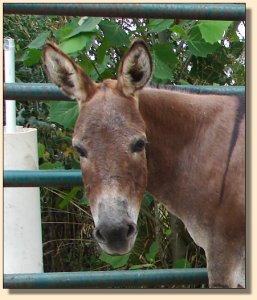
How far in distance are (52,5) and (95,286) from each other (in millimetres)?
572

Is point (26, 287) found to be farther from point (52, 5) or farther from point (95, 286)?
point (52, 5)

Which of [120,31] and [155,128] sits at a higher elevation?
[120,31]

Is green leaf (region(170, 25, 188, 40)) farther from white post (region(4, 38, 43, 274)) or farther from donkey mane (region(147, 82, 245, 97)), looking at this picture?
white post (region(4, 38, 43, 274))

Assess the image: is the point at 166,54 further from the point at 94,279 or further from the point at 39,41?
the point at 94,279

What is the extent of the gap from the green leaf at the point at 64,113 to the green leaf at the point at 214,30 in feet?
1.01

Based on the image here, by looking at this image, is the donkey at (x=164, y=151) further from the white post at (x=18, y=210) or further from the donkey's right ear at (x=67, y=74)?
the white post at (x=18, y=210)

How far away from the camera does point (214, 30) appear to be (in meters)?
1.24

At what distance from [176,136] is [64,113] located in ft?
0.74

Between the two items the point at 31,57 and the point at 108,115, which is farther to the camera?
the point at 31,57

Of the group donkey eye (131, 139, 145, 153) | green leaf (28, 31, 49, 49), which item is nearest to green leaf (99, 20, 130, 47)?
green leaf (28, 31, 49, 49)

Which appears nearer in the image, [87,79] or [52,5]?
[87,79]

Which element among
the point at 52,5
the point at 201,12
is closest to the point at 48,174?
the point at 52,5

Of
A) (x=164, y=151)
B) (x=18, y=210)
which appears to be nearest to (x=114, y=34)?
(x=164, y=151)

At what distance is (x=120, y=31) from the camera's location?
1228 millimetres
